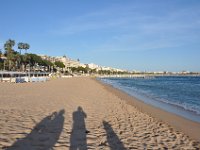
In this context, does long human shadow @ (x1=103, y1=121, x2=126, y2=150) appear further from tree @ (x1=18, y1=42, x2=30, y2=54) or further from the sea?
tree @ (x1=18, y1=42, x2=30, y2=54)

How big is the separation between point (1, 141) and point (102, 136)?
250 centimetres

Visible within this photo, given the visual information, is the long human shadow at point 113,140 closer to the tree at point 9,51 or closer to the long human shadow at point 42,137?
the long human shadow at point 42,137

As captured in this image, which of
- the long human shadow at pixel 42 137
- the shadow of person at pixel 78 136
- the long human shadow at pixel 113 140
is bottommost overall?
the long human shadow at pixel 113 140

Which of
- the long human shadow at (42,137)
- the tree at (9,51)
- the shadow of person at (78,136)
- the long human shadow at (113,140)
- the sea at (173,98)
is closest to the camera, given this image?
the long human shadow at (42,137)

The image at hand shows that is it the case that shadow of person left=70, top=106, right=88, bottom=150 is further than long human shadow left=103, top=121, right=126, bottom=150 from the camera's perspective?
No

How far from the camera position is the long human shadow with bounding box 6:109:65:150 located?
593cm

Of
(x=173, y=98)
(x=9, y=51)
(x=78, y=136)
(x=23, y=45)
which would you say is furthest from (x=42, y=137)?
(x=23, y=45)

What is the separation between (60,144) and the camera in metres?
6.29

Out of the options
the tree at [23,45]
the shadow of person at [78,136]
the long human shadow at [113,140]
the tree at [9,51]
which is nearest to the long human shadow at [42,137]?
the shadow of person at [78,136]

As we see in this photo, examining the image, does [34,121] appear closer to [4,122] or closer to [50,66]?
[4,122]

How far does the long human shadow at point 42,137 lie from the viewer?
5.93 m

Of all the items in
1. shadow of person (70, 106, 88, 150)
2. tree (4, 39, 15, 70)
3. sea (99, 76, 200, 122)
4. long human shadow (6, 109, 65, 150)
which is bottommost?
sea (99, 76, 200, 122)

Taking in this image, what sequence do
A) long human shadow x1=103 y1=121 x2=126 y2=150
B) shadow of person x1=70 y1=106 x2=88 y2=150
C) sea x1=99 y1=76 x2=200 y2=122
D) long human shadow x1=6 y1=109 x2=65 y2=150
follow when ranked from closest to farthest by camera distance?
long human shadow x1=6 y1=109 x2=65 y2=150, shadow of person x1=70 y1=106 x2=88 y2=150, long human shadow x1=103 y1=121 x2=126 y2=150, sea x1=99 y1=76 x2=200 y2=122

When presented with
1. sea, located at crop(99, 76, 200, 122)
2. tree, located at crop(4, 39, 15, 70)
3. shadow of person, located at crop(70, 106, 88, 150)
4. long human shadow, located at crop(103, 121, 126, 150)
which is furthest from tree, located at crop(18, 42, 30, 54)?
long human shadow, located at crop(103, 121, 126, 150)
